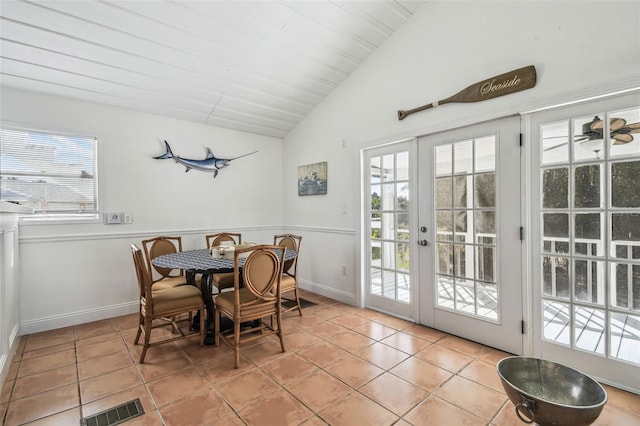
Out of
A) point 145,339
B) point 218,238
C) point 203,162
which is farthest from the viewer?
point 203,162

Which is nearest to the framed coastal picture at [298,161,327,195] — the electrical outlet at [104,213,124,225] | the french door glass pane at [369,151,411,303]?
the french door glass pane at [369,151,411,303]

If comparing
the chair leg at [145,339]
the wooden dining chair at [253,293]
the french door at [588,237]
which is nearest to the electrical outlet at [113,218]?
the chair leg at [145,339]

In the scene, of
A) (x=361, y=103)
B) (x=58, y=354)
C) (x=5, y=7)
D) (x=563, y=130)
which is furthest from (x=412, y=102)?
(x=58, y=354)

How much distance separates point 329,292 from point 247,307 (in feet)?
6.05

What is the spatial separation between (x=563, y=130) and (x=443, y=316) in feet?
6.19

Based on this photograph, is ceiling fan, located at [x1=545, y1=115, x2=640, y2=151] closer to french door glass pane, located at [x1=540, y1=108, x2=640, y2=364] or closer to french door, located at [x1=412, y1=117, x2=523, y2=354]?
french door glass pane, located at [x1=540, y1=108, x2=640, y2=364]

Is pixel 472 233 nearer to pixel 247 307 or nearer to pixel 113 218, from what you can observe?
pixel 247 307

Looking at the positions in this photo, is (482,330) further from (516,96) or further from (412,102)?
(412,102)

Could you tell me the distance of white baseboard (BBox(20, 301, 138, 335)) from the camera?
118 inches

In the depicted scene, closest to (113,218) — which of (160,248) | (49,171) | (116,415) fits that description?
(160,248)

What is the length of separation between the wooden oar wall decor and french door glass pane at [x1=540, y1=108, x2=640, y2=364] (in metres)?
0.38

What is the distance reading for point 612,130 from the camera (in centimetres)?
202

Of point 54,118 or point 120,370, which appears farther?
point 54,118

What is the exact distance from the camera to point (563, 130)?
2.21 m
